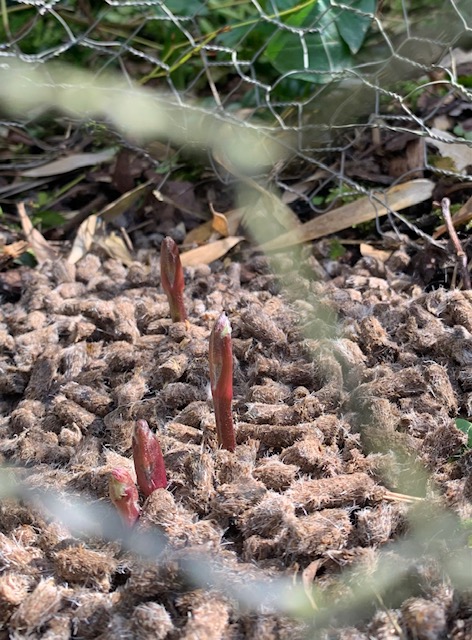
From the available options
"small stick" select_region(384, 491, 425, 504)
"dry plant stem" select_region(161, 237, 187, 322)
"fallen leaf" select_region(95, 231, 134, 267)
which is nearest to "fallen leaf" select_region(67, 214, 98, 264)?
Answer: "fallen leaf" select_region(95, 231, 134, 267)

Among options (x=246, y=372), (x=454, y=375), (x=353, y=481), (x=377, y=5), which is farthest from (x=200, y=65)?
(x=353, y=481)

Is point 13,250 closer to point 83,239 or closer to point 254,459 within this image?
point 83,239

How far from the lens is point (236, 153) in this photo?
1822mm

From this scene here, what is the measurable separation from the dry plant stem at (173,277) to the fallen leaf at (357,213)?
43 cm

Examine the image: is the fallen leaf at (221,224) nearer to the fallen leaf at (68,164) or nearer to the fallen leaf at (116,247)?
the fallen leaf at (116,247)

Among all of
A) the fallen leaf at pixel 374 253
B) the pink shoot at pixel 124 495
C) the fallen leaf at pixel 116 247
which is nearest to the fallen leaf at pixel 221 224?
the fallen leaf at pixel 116 247

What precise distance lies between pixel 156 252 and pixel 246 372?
616mm

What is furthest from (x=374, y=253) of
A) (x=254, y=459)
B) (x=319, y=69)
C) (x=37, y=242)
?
(x=37, y=242)

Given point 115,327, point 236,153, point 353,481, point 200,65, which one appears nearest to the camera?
point 353,481

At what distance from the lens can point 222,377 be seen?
0.99 meters

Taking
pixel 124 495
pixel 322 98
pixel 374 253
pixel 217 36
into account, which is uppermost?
pixel 217 36

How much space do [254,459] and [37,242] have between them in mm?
1016

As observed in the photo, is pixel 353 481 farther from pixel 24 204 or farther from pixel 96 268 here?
pixel 24 204

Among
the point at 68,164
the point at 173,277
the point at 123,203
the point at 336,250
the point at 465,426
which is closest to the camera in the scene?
the point at 465,426
